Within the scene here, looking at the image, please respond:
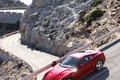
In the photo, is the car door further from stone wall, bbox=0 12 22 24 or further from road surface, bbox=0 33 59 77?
stone wall, bbox=0 12 22 24

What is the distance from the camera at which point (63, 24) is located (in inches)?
1185

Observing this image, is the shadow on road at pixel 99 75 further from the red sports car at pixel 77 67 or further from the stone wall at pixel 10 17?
the stone wall at pixel 10 17

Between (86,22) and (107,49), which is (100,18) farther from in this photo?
(107,49)

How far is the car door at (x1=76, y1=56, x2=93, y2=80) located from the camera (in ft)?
29.7

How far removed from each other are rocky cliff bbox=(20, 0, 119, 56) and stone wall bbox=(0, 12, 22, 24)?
28738 mm

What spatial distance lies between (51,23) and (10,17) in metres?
47.5

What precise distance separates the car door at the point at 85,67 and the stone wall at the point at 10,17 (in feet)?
220

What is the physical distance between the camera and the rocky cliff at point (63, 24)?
2231cm

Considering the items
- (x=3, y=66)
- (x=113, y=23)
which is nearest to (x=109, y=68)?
(x=113, y=23)

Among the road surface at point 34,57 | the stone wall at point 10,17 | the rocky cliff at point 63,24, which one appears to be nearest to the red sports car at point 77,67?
the rocky cliff at point 63,24

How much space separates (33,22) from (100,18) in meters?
22.3

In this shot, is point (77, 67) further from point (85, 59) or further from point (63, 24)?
point (63, 24)

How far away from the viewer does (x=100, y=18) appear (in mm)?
22562

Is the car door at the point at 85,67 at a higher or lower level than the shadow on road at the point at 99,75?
higher
